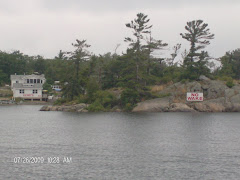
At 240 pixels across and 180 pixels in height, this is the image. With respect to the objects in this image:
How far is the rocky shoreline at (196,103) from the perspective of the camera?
235 feet

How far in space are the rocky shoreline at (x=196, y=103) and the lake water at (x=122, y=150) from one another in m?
17.9

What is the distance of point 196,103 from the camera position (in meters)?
72.1

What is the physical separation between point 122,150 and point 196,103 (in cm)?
4050

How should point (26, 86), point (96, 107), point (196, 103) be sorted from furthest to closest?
point (26, 86) → point (96, 107) → point (196, 103)

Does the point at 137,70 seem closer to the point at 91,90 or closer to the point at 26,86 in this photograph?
the point at 91,90

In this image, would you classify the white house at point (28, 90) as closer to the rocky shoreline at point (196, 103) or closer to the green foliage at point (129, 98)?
the rocky shoreline at point (196, 103)

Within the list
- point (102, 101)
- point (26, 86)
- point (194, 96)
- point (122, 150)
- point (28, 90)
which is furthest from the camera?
point (28, 90)

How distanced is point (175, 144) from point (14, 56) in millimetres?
107726

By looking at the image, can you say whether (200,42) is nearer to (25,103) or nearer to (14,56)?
(25,103)

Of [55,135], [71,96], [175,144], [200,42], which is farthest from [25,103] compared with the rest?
[175,144]

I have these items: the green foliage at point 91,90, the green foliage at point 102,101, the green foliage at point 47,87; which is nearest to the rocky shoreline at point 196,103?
the green foliage at point 102,101

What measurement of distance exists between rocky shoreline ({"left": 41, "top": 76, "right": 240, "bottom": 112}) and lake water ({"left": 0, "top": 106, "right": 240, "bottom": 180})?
58.6ft

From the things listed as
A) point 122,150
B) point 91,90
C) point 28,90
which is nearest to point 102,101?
point 91,90

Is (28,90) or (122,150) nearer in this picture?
(122,150)
